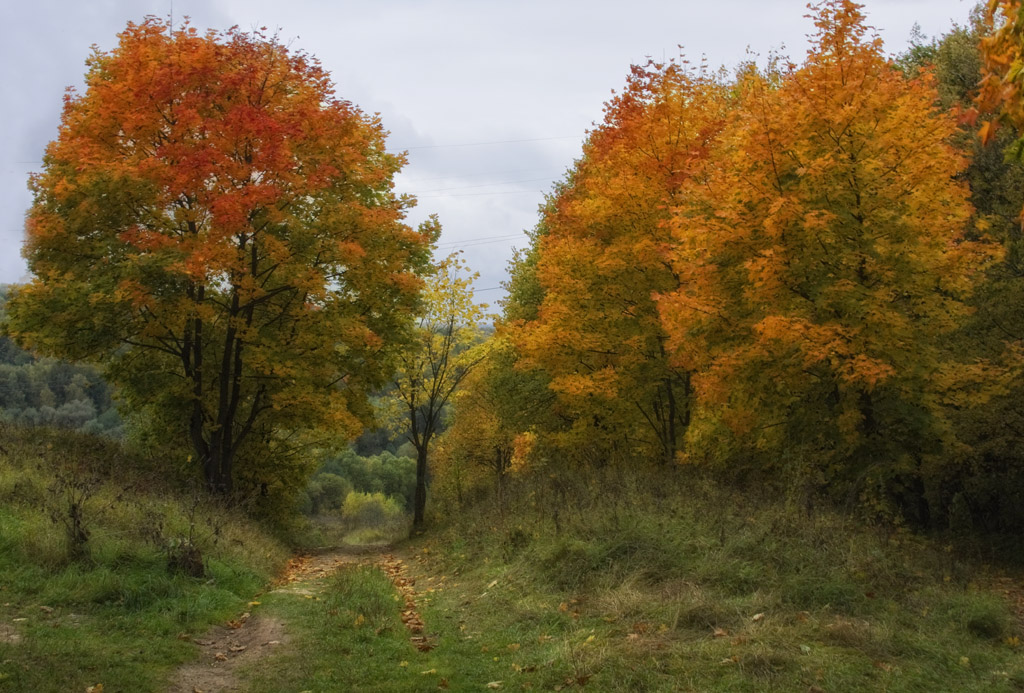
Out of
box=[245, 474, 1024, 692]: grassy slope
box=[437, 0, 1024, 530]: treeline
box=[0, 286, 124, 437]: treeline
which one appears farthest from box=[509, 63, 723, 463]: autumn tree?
box=[0, 286, 124, 437]: treeline

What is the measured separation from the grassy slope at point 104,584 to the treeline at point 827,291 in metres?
7.57

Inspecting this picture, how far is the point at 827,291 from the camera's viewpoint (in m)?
13.1

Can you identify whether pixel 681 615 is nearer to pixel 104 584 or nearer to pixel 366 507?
pixel 104 584

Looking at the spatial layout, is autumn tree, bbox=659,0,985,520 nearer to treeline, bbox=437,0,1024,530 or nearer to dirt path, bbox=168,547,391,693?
treeline, bbox=437,0,1024,530

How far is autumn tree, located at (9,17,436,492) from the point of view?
17.2 m

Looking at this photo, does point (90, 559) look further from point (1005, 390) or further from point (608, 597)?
point (1005, 390)

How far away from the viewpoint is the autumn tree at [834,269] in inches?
525

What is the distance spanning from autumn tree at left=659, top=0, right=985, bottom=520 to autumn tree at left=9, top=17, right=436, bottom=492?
8.88 m

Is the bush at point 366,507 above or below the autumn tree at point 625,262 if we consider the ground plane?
below

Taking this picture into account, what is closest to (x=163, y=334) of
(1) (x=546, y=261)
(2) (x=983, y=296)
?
(1) (x=546, y=261)

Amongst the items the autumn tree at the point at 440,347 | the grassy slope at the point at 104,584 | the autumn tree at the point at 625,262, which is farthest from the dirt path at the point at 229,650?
the autumn tree at the point at 440,347

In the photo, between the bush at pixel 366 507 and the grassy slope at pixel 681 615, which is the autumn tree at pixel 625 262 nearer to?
the grassy slope at pixel 681 615

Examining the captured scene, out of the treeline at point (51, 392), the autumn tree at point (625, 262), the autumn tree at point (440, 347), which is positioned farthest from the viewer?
the treeline at point (51, 392)

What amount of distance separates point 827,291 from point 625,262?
7.08 meters
